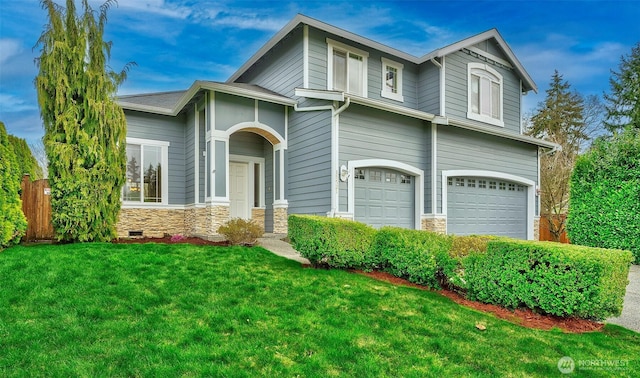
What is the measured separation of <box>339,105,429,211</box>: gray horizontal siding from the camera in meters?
9.75

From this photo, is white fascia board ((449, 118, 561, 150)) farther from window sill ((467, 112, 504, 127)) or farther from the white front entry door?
the white front entry door

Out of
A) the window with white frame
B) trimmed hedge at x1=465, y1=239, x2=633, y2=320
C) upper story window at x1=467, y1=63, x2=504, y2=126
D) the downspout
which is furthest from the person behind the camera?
upper story window at x1=467, y1=63, x2=504, y2=126

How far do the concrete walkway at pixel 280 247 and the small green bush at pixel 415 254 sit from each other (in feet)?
5.29

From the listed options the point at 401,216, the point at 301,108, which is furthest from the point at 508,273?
the point at 301,108

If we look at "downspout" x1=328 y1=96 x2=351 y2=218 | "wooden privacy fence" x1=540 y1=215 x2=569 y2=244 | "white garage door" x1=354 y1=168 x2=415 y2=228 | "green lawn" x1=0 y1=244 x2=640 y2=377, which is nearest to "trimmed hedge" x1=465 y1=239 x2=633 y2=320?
"green lawn" x1=0 y1=244 x2=640 y2=377

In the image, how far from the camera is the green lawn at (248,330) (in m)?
3.04

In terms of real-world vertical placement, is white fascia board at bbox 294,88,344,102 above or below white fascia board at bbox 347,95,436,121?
above

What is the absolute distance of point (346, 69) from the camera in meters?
11.8

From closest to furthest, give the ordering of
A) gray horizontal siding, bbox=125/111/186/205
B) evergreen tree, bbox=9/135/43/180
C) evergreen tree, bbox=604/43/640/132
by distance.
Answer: evergreen tree, bbox=9/135/43/180 → gray horizontal siding, bbox=125/111/186/205 → evergreen tree, bbox=604/43/640/132

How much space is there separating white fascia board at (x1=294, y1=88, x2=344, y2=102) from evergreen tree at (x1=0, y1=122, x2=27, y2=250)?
639 centimetres

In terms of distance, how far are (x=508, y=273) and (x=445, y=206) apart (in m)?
7.09

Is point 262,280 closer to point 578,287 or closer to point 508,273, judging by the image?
point 508,273

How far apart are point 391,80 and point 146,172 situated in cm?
868

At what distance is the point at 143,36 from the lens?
15578 millimetres
